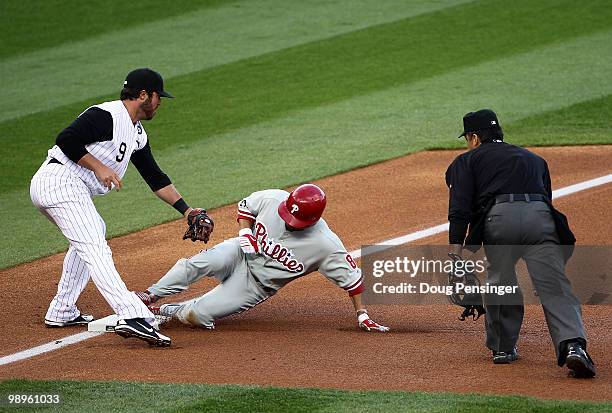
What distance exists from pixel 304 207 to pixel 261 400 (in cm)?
165

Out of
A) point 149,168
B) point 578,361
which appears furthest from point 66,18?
point 578,361

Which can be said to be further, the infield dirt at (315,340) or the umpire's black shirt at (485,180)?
the umpire's black shirt at (485,180)

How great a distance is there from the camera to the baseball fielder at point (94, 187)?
7.09 m

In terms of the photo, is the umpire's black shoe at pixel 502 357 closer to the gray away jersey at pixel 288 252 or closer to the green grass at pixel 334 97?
the gray away jersey at pixel 288 252

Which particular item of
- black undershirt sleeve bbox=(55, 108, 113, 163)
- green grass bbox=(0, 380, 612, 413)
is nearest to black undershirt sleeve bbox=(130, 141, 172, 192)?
black undershirt sleeve bbox=(55, 108, 113, 163)

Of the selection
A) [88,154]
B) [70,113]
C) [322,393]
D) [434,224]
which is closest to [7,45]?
[70,113]

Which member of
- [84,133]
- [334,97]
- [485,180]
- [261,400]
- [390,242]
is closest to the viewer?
[261,400]

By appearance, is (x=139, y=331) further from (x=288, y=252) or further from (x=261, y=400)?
(x=261, y=400)

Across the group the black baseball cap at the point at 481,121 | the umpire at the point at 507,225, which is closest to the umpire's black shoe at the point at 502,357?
the umpire at the point at 507,225

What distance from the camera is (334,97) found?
47.4ft

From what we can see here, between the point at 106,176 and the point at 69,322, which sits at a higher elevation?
the point at 106,176

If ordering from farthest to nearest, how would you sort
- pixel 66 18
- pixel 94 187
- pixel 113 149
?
pixel 66 18
pixel 94 187
pixel 113 149

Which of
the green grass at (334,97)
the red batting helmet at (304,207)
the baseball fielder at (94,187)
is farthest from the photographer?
the green grass at (334,97)

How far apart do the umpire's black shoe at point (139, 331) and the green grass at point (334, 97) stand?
278 centimetres
